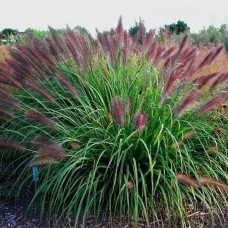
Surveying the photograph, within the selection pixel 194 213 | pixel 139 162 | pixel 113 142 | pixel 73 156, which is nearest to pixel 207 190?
pixel 194 213

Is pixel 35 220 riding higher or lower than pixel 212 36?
lower

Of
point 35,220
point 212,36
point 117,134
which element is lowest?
point 35,220

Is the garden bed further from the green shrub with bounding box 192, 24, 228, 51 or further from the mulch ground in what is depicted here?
the green shrub with bounding box 192, 24, 228, 51

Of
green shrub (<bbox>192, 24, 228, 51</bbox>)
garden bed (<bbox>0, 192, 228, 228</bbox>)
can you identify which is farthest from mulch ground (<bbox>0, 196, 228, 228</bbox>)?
green shrub (<bbox>192, 24, 228, 51</bbox>)

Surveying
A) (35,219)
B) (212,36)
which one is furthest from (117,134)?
(212,36)

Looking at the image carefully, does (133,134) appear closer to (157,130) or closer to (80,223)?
(157,130)

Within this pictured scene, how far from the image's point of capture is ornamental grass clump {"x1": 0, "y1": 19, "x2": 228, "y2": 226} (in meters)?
3.07

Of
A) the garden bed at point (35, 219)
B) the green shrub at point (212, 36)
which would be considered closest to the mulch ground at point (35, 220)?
the garden bed at point (35, 219)

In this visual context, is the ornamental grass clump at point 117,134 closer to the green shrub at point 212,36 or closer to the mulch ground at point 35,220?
the mulch ground at point 35,220

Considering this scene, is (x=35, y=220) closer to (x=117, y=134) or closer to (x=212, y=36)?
(x=117, y=134)

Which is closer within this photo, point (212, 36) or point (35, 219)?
point (35, 219)

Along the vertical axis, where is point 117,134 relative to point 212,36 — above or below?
below

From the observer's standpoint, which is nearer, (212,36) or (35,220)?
(35,220)

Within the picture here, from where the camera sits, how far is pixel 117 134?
3227 millimetres
